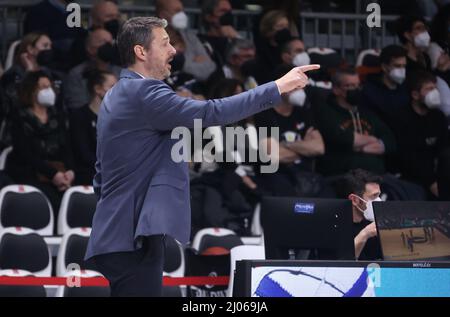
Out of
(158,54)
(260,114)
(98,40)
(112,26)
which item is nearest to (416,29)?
(260,114)

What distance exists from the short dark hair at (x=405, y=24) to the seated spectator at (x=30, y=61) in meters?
3.70

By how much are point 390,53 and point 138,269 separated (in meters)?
6.89

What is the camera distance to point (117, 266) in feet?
17.8

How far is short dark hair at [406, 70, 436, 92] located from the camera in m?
11.6

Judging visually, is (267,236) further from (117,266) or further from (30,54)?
(30,54)

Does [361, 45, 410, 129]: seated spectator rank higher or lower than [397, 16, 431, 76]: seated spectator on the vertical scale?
lower

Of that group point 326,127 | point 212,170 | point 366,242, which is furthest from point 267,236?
point 326,127

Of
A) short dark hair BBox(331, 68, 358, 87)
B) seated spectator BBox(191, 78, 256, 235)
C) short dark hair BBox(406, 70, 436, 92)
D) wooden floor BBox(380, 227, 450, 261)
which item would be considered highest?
short dark hair BBox(331, 68, 358, 87)

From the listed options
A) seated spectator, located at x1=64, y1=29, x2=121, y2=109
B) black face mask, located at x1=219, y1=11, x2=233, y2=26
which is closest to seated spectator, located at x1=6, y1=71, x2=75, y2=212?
seated spectator, located at x1=64, y1=29, x2=121, y2=109

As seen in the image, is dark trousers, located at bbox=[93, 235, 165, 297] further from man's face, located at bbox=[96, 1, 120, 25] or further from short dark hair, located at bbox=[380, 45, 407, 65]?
short dark hair, located at bbox=[380, 45, 407, 65]

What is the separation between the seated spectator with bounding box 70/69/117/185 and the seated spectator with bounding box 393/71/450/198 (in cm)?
298

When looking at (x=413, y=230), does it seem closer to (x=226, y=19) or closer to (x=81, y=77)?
(x=81, y=77)
